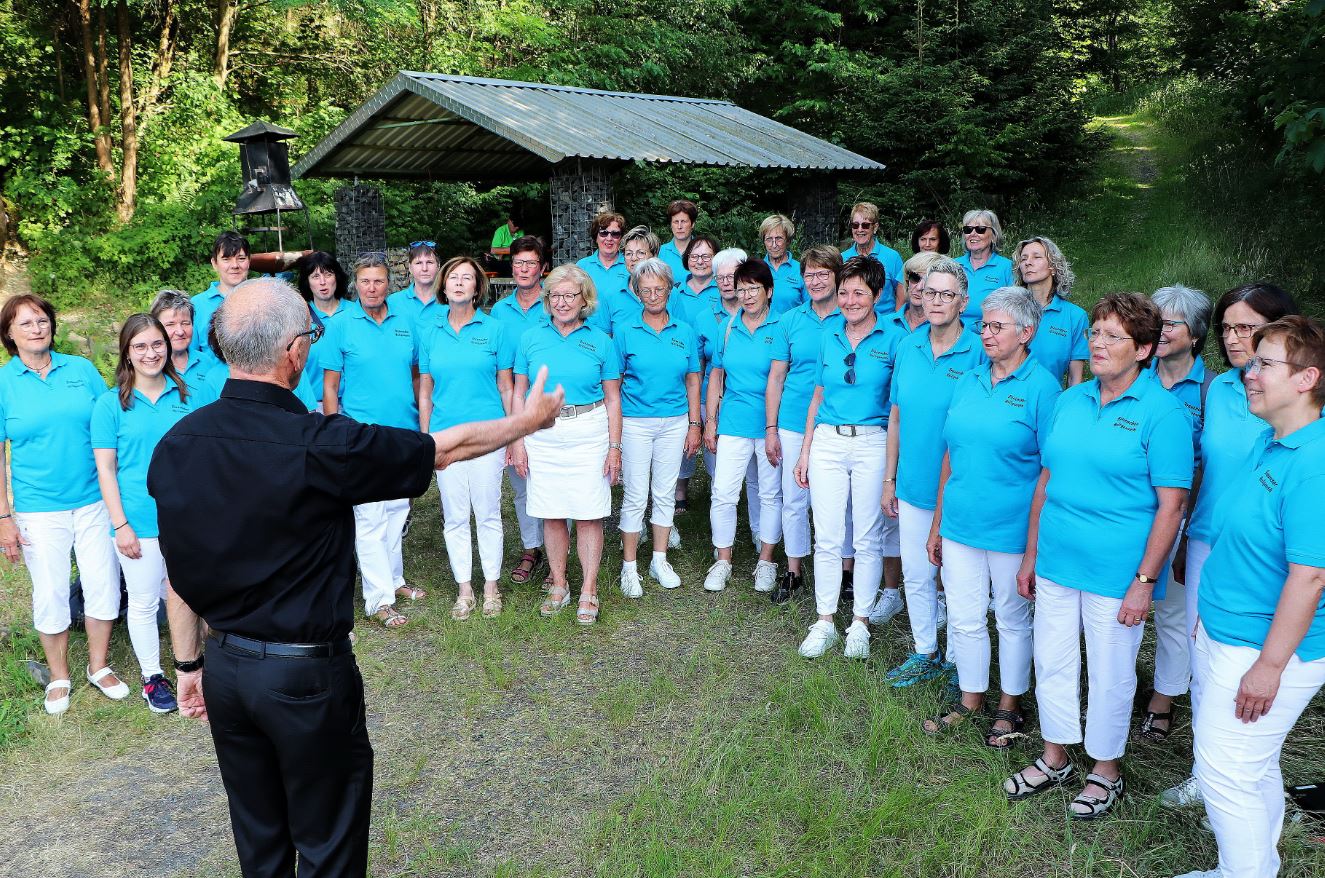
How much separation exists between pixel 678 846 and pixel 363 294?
3566 mm

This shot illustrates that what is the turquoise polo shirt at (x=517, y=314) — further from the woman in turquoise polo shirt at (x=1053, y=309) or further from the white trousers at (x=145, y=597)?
the woman in turquoise polo shirt at (x=1053, y=309)

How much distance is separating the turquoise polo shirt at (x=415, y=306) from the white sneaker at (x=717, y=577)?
7.60 ft

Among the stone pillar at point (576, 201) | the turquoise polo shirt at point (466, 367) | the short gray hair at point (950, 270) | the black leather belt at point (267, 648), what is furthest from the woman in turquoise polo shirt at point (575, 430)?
the stone pillar at point (576, 201)

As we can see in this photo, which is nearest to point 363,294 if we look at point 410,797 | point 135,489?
point 135,489

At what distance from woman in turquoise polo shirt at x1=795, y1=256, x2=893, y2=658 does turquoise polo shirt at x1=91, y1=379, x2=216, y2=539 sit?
10.4 ft

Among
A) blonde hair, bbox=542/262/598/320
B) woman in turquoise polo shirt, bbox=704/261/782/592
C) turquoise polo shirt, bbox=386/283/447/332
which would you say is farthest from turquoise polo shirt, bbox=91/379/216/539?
woman in turquoise polo shirt, bbox=704/261/782/592

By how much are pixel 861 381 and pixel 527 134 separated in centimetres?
589

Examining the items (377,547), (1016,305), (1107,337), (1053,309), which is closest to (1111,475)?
(1107,337)

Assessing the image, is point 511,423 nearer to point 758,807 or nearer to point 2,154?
point 758,807

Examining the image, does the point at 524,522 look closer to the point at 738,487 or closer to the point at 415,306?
the point at 738,487

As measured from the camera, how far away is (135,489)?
4621 millimetres

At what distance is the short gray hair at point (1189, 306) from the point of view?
3.92 meters

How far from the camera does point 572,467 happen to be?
5.59 m

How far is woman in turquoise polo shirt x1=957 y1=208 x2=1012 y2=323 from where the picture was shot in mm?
5883
